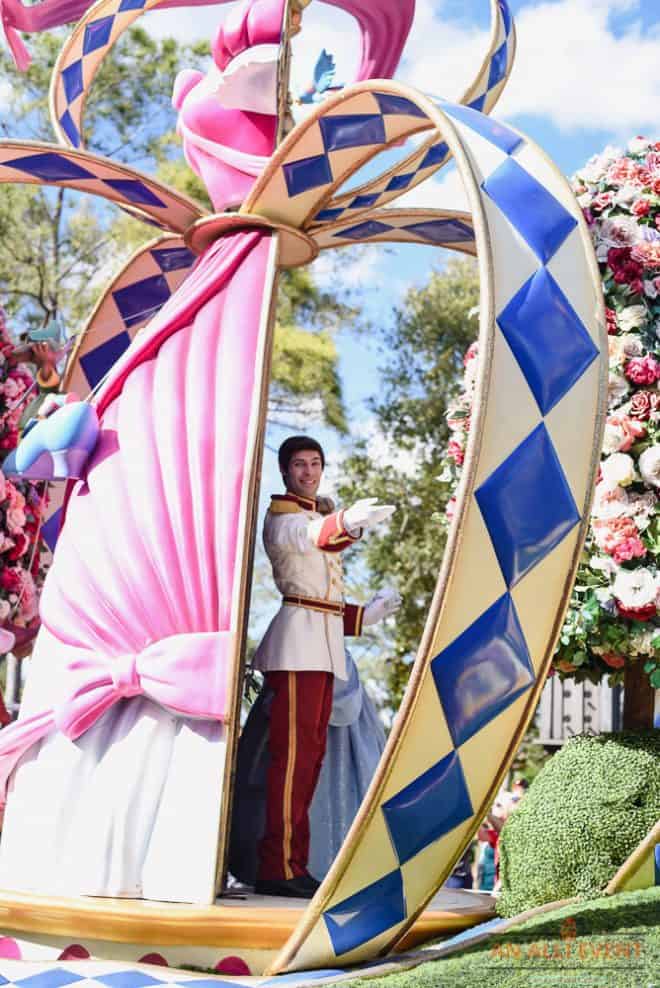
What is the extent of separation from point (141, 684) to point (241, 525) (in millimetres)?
585

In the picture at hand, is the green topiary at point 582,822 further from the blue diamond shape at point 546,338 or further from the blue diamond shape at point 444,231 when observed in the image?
the blue diamond shape at point 444,231

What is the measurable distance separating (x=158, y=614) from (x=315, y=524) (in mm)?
589

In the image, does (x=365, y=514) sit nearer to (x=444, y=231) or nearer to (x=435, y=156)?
(x=444, y=231)

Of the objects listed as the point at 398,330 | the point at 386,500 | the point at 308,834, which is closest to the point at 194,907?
the point at 308,834

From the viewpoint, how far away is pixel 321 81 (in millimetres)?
5270

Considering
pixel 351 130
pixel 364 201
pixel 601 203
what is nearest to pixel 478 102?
pixel 364 201

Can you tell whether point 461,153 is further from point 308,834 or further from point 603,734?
point 308,834

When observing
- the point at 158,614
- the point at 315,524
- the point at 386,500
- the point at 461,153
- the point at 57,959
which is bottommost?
the point at 57,959

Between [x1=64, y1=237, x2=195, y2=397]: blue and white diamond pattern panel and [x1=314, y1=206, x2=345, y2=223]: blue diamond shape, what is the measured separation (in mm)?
992

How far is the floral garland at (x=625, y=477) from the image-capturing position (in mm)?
4406

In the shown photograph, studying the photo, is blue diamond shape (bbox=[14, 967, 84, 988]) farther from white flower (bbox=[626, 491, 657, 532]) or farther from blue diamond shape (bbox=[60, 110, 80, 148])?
blue diamond shape (bbox=[60, 110, 80, 148])

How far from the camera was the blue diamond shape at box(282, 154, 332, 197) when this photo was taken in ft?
14.8

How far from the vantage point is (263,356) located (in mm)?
4340

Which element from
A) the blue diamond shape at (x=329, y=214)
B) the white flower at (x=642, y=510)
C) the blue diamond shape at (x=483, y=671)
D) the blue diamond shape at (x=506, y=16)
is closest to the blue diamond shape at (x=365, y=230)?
the blue diamond shape at (x=329, y=214)
